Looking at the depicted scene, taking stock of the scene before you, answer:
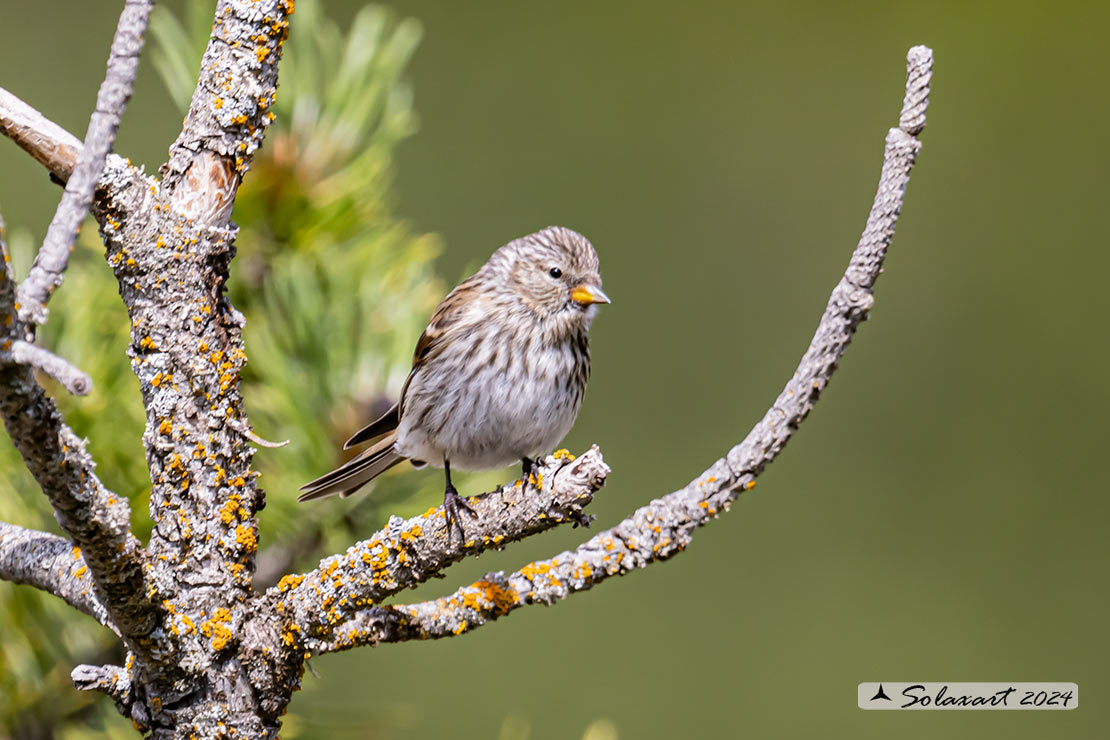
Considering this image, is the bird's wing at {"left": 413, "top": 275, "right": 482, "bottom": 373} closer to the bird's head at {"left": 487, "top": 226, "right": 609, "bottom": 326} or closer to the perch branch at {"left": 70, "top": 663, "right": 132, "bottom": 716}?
the bird's head at {"left": 487, "top": 226, "right": 609, "bottom": 326}

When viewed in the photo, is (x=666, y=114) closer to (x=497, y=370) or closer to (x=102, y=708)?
(x=497, y=370)

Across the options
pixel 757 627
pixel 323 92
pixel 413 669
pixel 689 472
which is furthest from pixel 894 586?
pixel 323 92

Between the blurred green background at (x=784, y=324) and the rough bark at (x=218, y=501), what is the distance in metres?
3.27

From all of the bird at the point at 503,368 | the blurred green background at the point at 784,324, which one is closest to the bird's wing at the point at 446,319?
the bird at the point at 503,368

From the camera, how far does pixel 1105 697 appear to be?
567cm

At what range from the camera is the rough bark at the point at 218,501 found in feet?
Answer: 4.28

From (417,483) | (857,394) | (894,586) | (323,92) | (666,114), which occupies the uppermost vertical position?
(666,114)

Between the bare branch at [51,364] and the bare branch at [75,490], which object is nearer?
the bare branch at [51,364]

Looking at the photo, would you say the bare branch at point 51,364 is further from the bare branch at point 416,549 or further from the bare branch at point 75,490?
the bare branch at point 416,549

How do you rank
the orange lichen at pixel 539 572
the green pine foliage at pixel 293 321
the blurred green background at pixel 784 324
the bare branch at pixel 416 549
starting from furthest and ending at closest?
the blurred green background at pixel 784 324
the green pine foliage at pixel 293 321
the orange lichen at pixel 539 572
the bare branch at pixel 416 549

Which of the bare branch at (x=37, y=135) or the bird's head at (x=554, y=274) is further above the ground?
the bird's head at (x=554, y=274)

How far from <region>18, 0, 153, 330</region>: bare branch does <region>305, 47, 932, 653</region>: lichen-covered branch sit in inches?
22.3

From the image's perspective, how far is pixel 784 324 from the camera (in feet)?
19.1

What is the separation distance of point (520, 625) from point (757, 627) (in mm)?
1157
